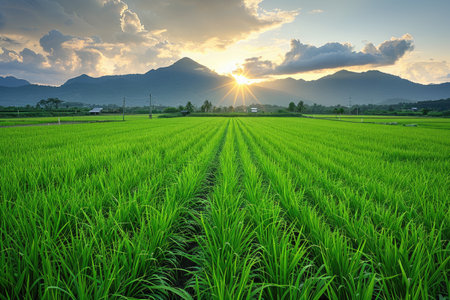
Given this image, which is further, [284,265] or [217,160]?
[217,160]

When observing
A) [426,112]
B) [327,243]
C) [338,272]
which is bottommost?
[338,272]

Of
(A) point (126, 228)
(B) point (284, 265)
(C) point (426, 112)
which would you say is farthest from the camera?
(C) point (426, 112)

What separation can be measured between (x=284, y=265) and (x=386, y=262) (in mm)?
849

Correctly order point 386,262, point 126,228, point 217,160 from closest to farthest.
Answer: point 386,262 → point 126,228 → point 217,160

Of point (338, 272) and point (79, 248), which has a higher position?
point (79, 248)

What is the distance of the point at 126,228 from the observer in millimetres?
2180

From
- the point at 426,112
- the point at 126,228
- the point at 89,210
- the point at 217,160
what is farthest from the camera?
the point at 426,112

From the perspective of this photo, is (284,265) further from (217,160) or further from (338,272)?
(217,160)

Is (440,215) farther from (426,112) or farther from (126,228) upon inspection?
(426,112)

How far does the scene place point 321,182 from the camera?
403 cm

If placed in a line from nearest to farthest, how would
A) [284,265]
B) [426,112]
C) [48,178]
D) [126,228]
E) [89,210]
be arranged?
[284,265], [126,228], [89,210], [48,178], [426,112]

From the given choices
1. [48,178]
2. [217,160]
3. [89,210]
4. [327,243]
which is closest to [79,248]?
[89,210]

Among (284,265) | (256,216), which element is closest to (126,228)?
(256,216)

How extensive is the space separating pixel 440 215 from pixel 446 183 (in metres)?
2.14
